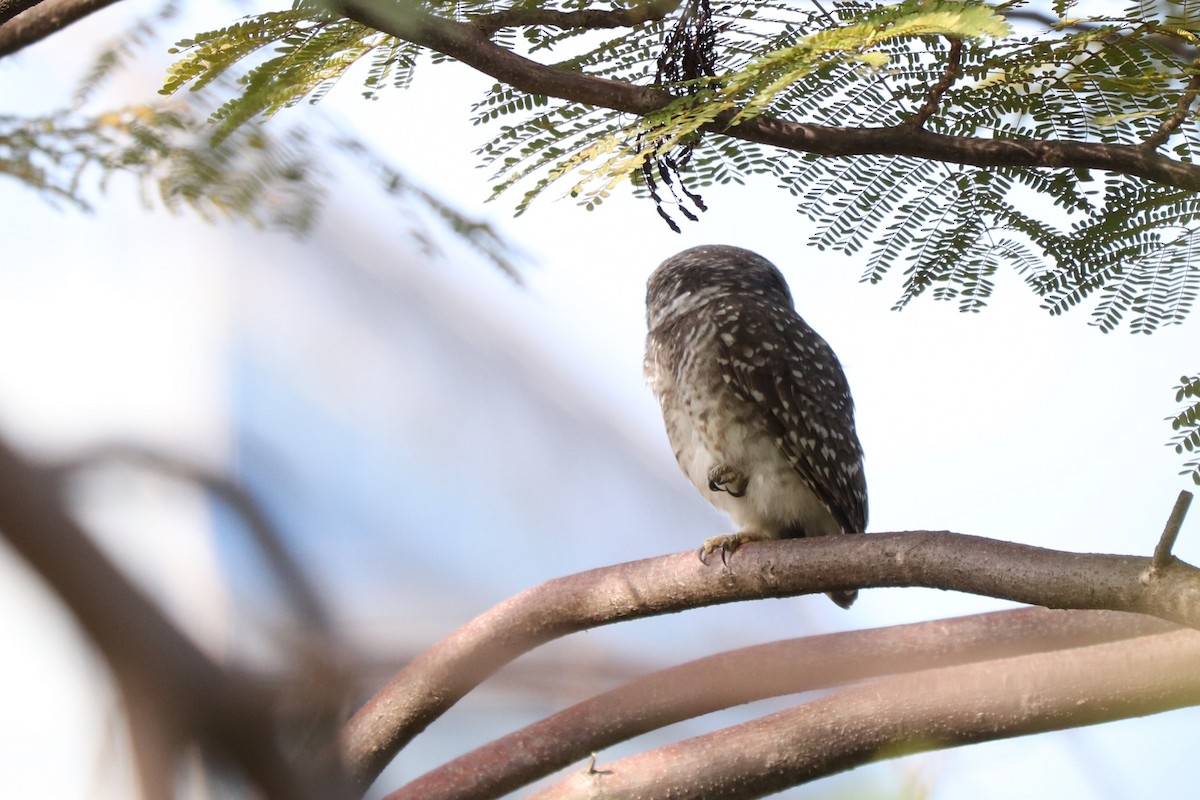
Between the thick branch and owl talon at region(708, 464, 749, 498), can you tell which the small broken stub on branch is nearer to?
owl talon at region(708, 464, 749, 498)

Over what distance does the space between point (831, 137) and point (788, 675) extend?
1183 millimetres

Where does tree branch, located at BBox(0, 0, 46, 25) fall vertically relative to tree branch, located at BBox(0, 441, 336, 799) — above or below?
above

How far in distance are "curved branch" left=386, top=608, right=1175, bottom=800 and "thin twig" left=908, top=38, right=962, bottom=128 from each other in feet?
3.67

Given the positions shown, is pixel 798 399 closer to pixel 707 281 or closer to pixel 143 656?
pixel 707 281

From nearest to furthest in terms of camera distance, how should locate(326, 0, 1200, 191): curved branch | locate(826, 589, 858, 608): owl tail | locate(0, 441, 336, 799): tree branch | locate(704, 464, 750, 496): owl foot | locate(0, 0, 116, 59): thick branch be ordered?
locate(0, 441, 336, 799): tree branch
locate(326, 0, 1200, 191): curved branch
locate(0, 0, 116, 59): thick branch
locate(704, 464, 750, 496): owl foot
locate(826, 589, 858, 608): owl tail

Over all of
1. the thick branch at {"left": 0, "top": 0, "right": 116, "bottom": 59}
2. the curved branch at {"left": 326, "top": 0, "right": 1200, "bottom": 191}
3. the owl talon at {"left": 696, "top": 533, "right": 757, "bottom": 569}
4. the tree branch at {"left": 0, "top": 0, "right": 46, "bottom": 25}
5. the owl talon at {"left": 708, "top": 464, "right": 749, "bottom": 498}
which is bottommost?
the owl talon at {"left": 696, "top": 533, "right": 757, "bottom": 569}

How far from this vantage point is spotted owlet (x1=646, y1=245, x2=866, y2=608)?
3.12 meters

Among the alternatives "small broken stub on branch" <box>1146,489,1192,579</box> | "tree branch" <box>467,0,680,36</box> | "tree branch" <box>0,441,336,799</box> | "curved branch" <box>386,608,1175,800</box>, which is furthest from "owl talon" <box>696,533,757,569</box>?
"tree branch" <box>0,441,336,799</box>

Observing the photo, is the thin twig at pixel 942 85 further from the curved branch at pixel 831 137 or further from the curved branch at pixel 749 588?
the curved branch at pixel 749 588

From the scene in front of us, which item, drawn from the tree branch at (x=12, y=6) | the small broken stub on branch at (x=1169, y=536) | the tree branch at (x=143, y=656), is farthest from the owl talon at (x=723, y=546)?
the tree branch at (x=143, y=656)

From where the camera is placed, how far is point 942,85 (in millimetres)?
A: 1958

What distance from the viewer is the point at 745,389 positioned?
313 cm

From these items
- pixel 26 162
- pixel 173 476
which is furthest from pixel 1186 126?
pixel 26 162

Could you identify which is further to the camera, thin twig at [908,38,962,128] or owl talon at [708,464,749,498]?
owl talon at [708,464,749,498]
